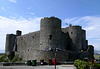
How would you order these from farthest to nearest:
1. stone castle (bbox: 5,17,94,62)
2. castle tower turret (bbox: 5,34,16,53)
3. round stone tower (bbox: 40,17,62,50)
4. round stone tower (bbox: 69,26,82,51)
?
castle tower turret (bbox: 5,34,16,53), round stone tower (bbox: 69,26,82,51), round stone tower (bbox: 40,17,62,50), stone castle (bbox: 5,17,94,62)

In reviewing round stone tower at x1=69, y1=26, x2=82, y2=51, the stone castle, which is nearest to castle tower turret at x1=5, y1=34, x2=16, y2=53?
the stone castle

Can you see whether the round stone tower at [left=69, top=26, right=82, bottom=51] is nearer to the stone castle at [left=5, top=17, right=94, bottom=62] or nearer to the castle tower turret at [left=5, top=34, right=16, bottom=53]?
the stone castle at [left=5, top=17, right=94, bottom=62]

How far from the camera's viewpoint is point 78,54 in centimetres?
2795

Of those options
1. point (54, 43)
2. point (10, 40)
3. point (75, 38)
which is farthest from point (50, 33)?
point (10, 40)

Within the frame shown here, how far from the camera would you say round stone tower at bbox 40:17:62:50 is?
24781mm

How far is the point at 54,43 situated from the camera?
24.7 m

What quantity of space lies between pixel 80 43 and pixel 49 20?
32.6 ft

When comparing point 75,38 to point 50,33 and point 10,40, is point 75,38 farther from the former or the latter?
point 10,40

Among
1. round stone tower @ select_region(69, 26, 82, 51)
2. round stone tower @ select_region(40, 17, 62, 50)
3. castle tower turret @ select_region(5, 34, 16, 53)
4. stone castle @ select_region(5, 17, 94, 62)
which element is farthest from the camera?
castle tower turret @ select_region(5, 34, 16, 53)

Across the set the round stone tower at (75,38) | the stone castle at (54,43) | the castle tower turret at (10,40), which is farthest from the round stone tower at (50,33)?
the castle tower turret at (10,40)

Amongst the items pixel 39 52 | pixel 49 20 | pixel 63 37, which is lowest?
pixel 39 52

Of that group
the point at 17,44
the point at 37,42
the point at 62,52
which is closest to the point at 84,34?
the point at 37,42

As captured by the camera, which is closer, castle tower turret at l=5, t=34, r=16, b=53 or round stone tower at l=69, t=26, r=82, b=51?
round stone tower at l=69, t=26, r=82, b=51

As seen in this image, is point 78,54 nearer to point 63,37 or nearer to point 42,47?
point 63,37
